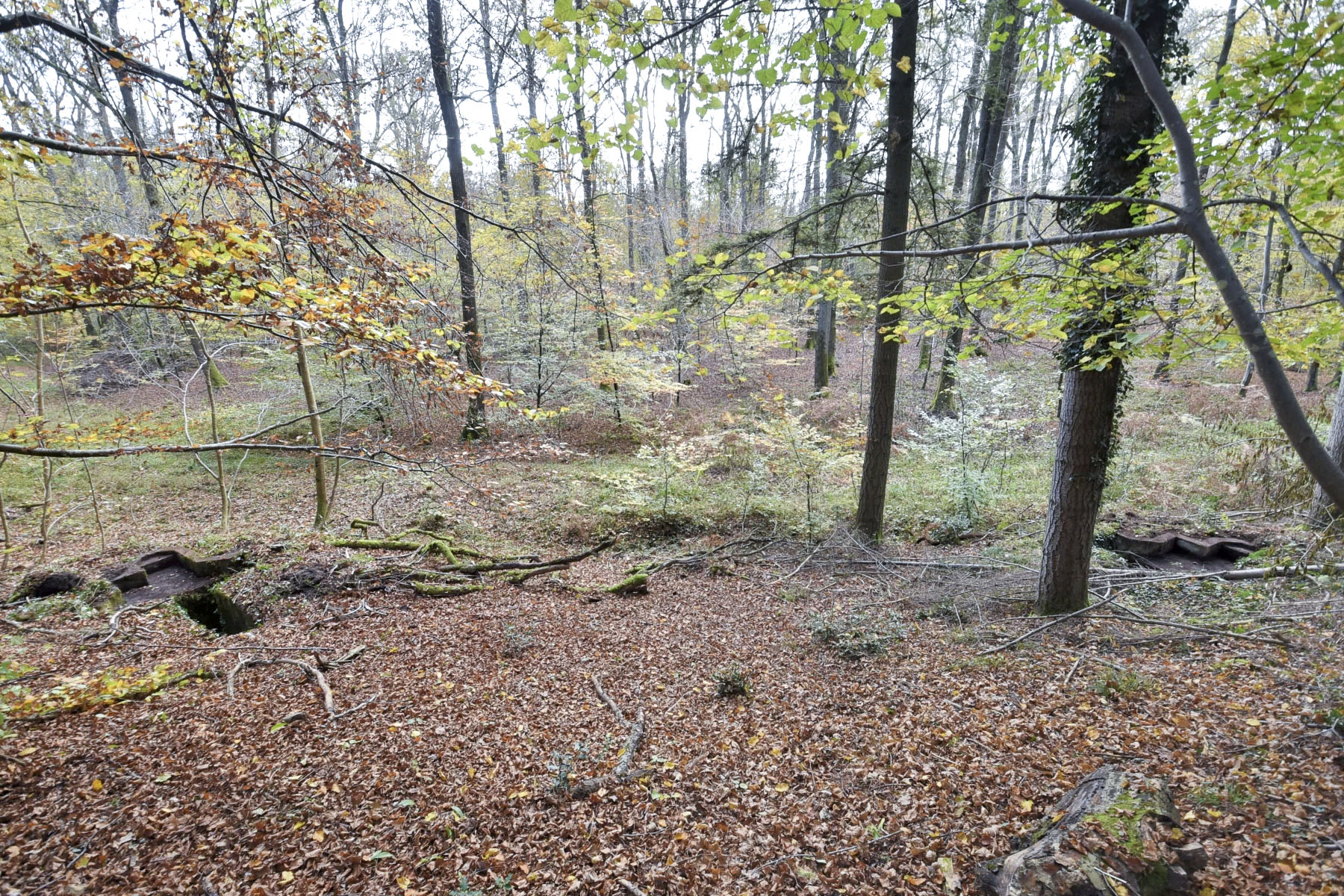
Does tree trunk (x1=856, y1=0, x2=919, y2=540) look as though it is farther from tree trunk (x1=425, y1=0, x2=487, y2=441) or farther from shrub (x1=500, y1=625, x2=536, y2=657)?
tree trunk (x1=425, y1=0, x2=487, y2=441)

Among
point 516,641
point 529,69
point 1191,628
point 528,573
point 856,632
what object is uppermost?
point 529,69

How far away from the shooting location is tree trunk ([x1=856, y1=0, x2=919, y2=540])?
583 centimetres

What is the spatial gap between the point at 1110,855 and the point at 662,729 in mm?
2741

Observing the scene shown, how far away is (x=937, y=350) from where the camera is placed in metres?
17.7

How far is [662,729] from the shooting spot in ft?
13.6

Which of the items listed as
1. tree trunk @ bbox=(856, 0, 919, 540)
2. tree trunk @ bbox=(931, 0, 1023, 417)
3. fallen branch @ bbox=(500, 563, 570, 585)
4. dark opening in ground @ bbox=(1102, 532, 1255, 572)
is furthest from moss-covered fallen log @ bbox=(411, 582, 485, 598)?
dark opening in ground @ bbox=(1102, 532, 1255, 572)

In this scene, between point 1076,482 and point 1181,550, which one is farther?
point 1181,550

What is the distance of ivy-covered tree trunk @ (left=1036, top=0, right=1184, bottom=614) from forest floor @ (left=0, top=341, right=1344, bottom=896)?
66cm

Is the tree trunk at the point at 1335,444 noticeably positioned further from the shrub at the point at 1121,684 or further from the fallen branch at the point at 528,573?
the fallen branch at the point at 528,573

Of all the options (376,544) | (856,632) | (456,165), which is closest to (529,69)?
(856,632)

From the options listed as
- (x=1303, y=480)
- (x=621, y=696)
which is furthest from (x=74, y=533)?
(x=1303, y=480)

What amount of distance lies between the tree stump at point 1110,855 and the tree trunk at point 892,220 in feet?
12.1

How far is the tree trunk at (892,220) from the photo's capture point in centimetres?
583

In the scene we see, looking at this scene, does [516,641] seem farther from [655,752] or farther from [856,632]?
[856,632]
